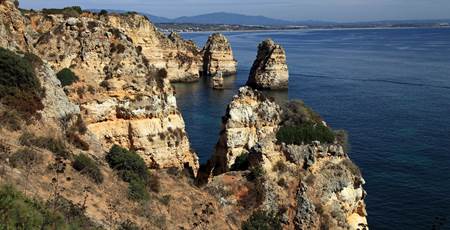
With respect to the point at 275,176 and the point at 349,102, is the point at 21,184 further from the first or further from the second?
the point at 349,102

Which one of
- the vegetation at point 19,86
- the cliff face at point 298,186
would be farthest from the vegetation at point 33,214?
the cliff face at point 298,186

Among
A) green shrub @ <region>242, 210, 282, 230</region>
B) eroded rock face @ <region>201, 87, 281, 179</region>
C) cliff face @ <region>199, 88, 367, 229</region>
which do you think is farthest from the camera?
eroded rock face @ <region>201, 87, 281, 179</region>

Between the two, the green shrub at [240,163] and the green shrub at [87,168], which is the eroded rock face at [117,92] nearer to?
the green shrub at [240,163]

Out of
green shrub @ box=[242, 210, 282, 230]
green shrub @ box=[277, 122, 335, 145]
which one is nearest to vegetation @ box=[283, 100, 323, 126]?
green shrub @ box=[277, 122, 335, 145]

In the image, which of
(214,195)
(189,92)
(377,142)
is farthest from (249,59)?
(214,195)

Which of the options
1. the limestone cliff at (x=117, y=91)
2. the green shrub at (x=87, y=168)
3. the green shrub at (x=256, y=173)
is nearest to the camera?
the green shrub at (x=87, y=168)

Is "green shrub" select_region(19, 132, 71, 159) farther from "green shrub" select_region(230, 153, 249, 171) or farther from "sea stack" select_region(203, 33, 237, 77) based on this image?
"sea stack" select_region(203, 33, 237, 77)
